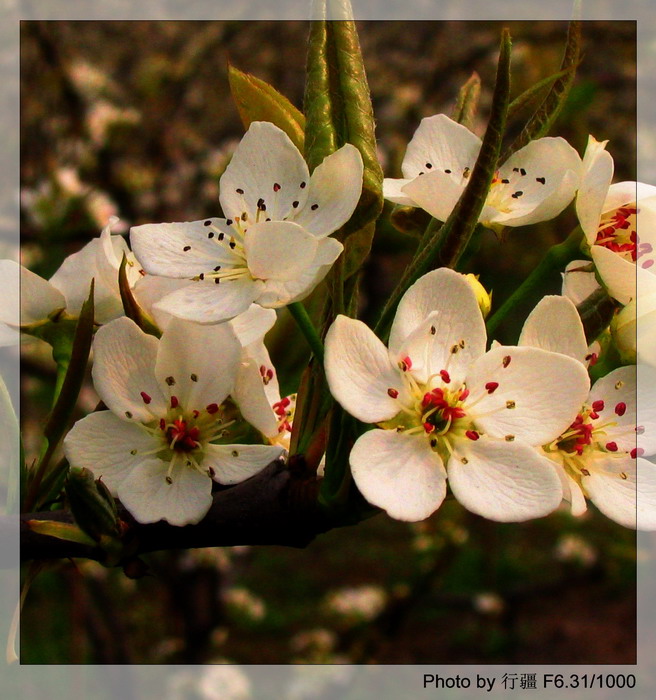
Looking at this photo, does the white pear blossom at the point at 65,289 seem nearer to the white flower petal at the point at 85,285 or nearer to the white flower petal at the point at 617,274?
the white flower petal at the point at 85,285

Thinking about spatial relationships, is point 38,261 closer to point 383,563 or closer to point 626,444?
point 626,444

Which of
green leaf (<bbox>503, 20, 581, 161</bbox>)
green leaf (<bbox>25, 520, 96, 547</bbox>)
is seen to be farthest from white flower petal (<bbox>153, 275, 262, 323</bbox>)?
green leaf (<bbox>503, 20, 581, 161</bbox>)

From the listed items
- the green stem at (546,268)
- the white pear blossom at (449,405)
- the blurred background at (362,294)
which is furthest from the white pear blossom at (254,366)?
the blurred background at (362,294)

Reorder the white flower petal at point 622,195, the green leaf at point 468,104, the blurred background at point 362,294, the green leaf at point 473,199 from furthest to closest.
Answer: the blurred background at point 362,294 → the green leaf at point 468,104 → the white flower petal at point 622,195 → the green leaf at point 473,199

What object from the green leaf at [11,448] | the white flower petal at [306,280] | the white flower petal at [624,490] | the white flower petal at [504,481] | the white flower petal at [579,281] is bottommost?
the green leaf at [11,448]

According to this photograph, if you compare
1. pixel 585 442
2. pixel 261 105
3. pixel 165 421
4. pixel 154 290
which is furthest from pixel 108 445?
pixel 585 442
